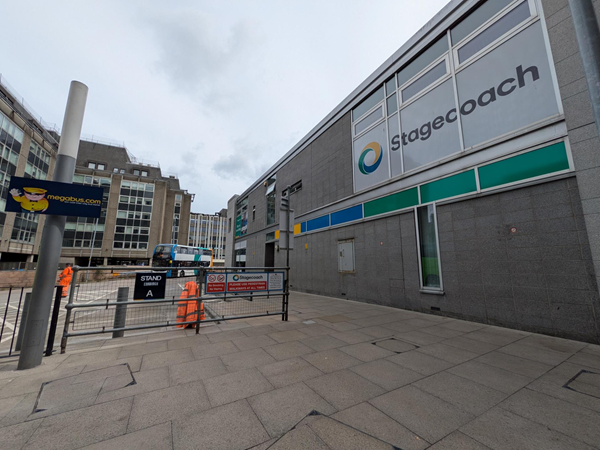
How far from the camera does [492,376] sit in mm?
3590

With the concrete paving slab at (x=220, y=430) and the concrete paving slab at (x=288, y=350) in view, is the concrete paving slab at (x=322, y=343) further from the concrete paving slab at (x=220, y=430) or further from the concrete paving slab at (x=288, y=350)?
the concrete paving slab at (x=220, y=430)

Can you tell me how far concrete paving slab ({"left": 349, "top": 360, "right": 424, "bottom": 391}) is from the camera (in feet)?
11.1

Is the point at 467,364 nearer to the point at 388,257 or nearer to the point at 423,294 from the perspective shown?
the point at 423,294

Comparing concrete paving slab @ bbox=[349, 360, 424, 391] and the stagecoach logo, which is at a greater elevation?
the stagecoach logo

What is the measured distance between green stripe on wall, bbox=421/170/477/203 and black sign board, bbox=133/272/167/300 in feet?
27.0

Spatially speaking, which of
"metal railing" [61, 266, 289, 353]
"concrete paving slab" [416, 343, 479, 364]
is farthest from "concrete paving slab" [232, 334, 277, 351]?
"concrete paving slab" [416, 343, 479, 364]

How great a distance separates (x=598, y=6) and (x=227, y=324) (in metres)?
11.0

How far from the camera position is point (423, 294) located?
8.42 metres

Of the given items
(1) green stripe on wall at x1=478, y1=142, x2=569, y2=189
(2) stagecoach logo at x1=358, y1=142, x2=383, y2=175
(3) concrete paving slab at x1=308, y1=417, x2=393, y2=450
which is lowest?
(3) concrete paving slab at x1=308, y1=417, x2=393, y2=450

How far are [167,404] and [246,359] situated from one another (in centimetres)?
153

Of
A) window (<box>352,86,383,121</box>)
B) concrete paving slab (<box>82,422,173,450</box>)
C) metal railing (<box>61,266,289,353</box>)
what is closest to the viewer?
concrete paving slab (<box>82,422,173,450</box>)

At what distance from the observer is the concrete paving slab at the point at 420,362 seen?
384cm

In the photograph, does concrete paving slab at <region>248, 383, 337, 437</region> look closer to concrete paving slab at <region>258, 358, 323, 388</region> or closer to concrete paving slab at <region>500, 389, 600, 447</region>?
concrete paving slab at <region>258, 358, 323, 388</region>

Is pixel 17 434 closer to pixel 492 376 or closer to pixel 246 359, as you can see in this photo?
pixel 246 359
